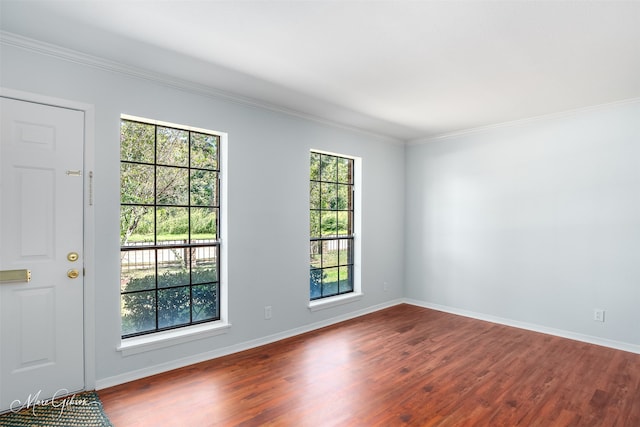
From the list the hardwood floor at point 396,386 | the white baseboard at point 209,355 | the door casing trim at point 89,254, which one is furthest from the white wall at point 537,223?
the door casing trim at point 89,254

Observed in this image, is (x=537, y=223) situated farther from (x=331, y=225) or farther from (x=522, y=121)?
(x=331, y=225)

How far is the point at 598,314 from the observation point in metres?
3.89

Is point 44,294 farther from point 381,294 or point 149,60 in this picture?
point 381,294

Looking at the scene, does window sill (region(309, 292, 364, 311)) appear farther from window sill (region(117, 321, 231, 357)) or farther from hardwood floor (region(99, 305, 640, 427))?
window sill (region(117, 321, 231, 357))

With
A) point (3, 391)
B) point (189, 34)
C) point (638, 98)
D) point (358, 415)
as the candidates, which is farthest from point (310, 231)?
point (638, 98)

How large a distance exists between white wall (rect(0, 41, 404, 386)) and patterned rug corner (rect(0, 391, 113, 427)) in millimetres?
253

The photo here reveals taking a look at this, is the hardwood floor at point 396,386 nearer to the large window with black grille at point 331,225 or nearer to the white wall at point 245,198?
the white wall at point 245,198

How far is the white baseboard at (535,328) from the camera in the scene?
3746 millimetres

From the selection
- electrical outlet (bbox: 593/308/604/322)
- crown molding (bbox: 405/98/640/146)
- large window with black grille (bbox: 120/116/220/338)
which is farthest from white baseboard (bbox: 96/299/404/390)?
crown molding (bbox: 405/98/640/146)

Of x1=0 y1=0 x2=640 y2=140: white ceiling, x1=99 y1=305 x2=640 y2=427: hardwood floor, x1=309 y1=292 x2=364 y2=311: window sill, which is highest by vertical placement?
x1=0 y1=0 x2=640 y2=140: white ceiling

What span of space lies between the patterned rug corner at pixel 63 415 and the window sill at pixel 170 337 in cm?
42

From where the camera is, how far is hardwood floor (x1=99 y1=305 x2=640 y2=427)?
2424 mm

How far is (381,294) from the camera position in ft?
17.5

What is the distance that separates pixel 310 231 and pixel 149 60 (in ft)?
8.41
